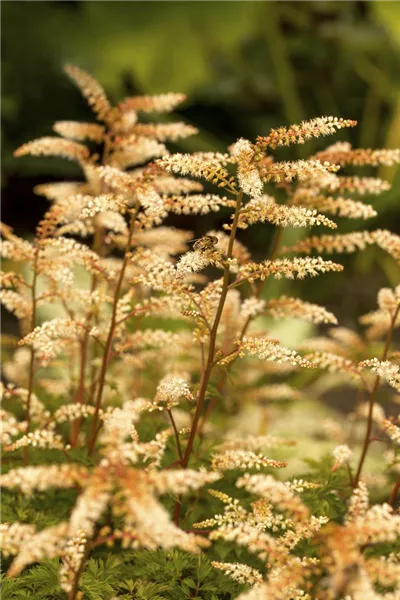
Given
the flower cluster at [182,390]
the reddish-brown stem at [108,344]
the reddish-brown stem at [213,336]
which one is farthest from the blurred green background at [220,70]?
the reddish-brown stem at [213,336]

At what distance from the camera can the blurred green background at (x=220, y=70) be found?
453 centimetres

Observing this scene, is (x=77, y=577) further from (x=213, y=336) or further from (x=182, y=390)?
(x=213, y=336)

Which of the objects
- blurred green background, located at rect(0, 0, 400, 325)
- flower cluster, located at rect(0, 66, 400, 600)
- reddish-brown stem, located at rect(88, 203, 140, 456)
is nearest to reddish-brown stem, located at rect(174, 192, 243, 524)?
flower cluster, located at rect(0, 66, 400, 600)

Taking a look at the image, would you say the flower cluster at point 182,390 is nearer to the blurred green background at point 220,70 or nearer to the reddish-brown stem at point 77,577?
the reddish-brown stem at point 77,577

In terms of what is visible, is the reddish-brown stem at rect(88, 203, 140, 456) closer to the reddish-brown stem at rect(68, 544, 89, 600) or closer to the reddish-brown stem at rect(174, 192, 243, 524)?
the reddish-brown stem at rect(174, 192, 243, 524)

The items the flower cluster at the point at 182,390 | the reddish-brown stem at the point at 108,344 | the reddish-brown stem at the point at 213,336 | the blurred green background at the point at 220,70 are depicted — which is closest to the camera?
the flower cluster at the point at 182,390

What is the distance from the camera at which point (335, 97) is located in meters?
5.44

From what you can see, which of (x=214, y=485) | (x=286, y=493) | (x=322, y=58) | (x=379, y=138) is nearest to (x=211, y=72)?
(x=322, y=58)

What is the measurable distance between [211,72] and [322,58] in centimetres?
98

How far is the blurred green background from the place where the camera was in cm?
453

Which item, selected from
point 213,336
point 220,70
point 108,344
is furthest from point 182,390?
point 220,70

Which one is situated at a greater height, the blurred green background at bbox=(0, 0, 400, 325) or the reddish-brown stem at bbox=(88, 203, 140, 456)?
the blurred green background at bbox=(0, 0, 400, 325)

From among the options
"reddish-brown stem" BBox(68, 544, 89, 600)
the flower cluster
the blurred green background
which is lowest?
"reddish-brown stem" BBox(68, 544, 89, 600)

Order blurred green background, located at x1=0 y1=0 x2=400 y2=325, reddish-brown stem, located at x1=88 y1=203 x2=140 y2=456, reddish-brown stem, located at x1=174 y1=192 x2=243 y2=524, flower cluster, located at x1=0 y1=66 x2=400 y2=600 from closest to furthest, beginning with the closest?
flower cluster, located at x1=0 y1=66 x2=400 y2=600 < reddish-brown stem, located at x1=174 y1=192 x2=243 y2=524 < reddish-brown stem, located at x1=88 y1=203 x2=140 y2=456 < blurred green background, located at x1=0 y1=0 x2=400 y2=325
